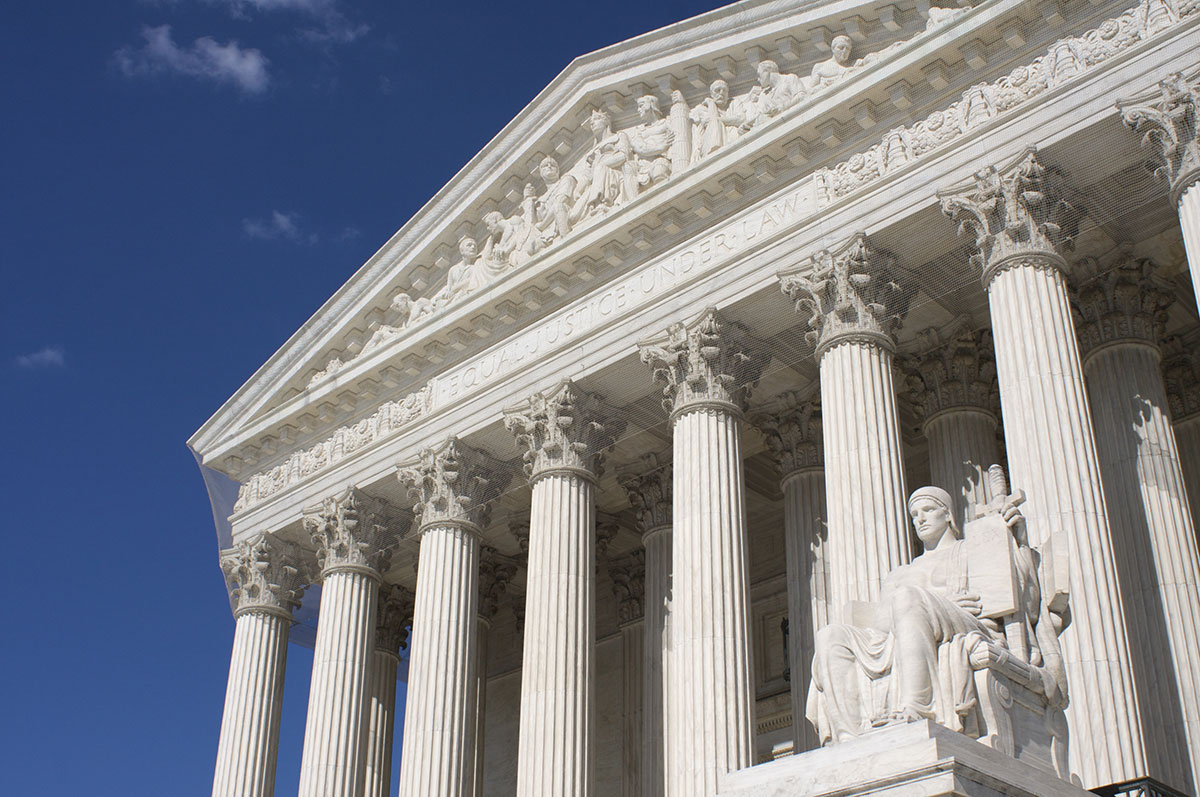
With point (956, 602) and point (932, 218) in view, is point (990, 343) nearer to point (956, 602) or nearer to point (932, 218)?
point (932, 218)

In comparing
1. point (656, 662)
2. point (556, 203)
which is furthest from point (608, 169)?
point (656, 662)

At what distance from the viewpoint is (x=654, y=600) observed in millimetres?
26500

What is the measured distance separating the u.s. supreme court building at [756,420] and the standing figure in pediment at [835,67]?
0.16ft

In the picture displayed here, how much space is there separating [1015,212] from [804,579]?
7683 mm

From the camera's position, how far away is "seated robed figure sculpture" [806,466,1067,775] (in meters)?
10.5

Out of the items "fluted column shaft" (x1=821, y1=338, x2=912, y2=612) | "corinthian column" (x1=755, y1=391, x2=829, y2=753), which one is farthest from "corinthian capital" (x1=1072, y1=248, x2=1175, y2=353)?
"corinthian column" (x1=755, y1=391, x2=829, y2=753)

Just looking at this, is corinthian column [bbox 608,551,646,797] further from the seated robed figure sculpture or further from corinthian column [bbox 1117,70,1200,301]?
the seated robed figure sculpture

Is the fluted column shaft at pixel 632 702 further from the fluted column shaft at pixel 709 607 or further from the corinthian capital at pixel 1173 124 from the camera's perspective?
the corinthian capital at pixel 1173 124

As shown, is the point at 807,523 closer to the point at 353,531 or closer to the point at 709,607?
the point at 709,607

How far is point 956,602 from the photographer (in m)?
11.5

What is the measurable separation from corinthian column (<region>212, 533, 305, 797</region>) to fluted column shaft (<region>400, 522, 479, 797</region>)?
518 centimetres

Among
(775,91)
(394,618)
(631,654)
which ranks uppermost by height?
(775,91)

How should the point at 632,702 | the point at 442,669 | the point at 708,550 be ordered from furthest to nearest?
1. the point at 632,702
2. the point at 442,669
3. the point at 708,550

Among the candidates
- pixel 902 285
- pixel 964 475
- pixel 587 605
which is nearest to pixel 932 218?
pixel 902 285
